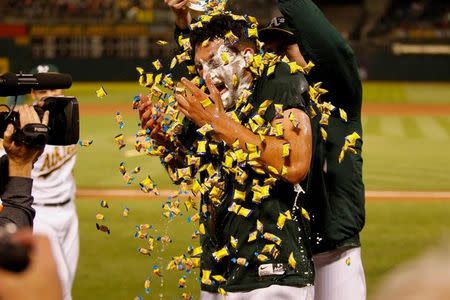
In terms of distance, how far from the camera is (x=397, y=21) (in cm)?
4853

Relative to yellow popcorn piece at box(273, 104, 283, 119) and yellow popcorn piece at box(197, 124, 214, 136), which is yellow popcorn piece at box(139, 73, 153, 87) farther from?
yellow popcorn piece at box(273, 104, 283, 119)

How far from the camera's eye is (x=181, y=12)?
428 cm

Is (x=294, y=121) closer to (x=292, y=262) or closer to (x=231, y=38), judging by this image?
(x=231, y=38)

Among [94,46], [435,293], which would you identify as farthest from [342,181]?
[94,46]

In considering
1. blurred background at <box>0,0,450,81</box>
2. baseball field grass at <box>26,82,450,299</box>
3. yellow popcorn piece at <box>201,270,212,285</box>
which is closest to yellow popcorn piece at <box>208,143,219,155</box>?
yellow popcorn piece at <box>201,270,212,285</box>

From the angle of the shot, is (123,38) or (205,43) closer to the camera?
(205,43)

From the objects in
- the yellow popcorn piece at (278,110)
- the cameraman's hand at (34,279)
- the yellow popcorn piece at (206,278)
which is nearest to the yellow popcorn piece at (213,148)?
the yellow popcorn piece at (278,110)

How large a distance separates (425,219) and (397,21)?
1521 inches

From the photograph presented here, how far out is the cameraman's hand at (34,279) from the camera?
139cm

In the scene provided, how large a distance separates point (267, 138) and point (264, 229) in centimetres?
41

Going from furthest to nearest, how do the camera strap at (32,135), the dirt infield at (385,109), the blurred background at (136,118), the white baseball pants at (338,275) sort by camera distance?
the dirt infield at (385,109) < the blurred background at (136,118) < the white baseball pants at (338,275) < the camera strap at (32,135)

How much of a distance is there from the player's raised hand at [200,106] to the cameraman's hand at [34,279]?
225 centimetres

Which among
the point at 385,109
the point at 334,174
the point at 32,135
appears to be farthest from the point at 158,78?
the point at 385,109

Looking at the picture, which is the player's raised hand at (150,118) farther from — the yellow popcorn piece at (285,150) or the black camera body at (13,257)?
the black camera body at (13,257)
